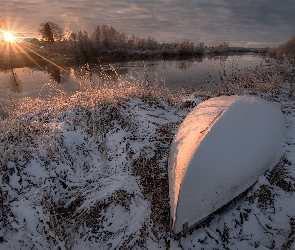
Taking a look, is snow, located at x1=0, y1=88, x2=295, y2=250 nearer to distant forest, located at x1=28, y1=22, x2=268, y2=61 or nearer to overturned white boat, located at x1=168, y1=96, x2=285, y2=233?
overturned white boat, located at x1=168, y1=96, x2=285, y2=233

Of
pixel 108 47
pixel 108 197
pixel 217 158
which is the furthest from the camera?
pixel 108 47

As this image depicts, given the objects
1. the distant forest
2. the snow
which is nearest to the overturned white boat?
the snow

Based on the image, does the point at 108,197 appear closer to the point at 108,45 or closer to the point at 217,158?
the point at 217,158

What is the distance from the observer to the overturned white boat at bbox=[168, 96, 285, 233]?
102 inches

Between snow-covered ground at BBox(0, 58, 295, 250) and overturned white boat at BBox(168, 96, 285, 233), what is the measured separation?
0.30 meters

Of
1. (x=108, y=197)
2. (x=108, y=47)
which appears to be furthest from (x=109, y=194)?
(x=108, y=47)

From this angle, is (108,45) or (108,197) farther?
(108,45)

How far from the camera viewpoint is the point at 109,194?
3432mm

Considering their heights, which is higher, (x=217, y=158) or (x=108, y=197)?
(x=217, y=158)

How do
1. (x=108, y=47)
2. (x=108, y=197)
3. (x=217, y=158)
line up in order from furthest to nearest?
(x=108, y=47) → (x=108, y=197) → (x=217, y=158)

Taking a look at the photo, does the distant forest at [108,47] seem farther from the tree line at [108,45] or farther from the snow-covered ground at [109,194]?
the snow-covered ground at [109,194]

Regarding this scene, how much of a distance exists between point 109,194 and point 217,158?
5.85 ft

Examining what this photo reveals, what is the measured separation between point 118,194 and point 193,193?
52.5 inches

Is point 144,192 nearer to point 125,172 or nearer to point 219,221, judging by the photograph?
point 125,172
